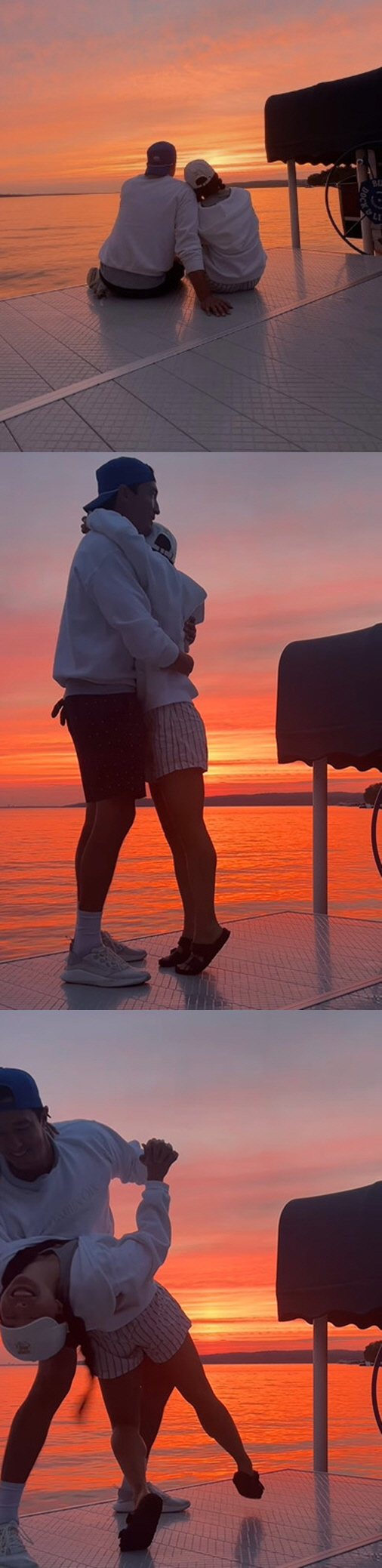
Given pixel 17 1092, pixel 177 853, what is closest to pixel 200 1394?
pixel 17 1092

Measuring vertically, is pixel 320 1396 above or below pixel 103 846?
below

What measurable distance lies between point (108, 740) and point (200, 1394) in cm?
142

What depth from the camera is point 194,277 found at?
211 inches

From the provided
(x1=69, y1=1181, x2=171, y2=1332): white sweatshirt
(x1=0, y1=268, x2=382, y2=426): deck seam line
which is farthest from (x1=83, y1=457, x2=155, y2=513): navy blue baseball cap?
→ (x1=69, y1=1181, x2=171, y2=1332): white sweatshirt

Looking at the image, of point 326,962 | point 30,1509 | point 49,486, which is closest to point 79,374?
point 49,486

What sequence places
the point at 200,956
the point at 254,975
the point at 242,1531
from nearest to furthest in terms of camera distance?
1. the point at 242,1531
2. the point at 200,956
3. the point at 254,975

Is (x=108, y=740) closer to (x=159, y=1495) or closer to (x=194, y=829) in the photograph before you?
(x=194, y=829)

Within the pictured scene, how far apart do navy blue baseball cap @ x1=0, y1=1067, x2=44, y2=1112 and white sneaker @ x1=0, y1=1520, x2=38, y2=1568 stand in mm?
820

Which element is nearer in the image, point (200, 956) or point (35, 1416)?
point (35, 1416)

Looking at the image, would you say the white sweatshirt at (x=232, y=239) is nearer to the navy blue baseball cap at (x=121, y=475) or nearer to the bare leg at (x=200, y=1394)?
the navy blue baseball cap at (x=121, y=475)

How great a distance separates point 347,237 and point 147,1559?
5342 millimetres

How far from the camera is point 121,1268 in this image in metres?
2.82

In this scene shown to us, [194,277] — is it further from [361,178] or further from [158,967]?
[158,967]

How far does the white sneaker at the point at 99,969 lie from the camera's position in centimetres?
337
